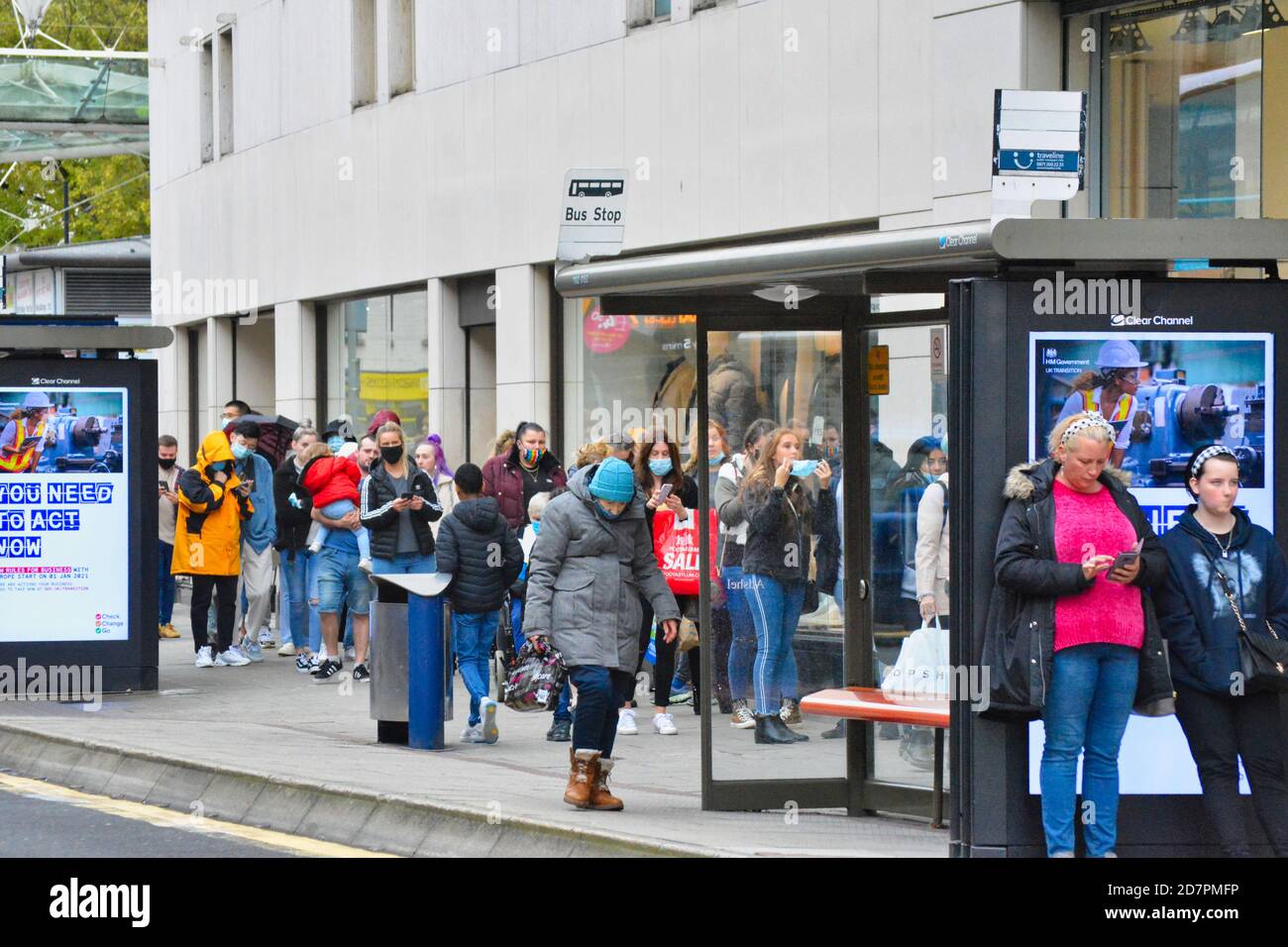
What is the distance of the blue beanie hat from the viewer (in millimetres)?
9555

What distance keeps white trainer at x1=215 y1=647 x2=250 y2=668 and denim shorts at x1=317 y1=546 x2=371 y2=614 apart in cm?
138

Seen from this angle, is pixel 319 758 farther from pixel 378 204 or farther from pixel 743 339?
pixel 378 204

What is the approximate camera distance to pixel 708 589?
9492 millimetres

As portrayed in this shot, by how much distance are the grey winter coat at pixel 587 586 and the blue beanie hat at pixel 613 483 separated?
0.06 metres

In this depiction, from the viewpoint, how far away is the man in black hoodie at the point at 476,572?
39.4 ft

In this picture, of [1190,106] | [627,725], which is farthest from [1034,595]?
[1190,106]

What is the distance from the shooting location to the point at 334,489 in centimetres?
1584

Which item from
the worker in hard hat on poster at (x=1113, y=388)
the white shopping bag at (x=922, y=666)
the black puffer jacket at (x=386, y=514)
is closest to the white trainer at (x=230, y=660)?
the black puffer jacket at (x=386, y=514)

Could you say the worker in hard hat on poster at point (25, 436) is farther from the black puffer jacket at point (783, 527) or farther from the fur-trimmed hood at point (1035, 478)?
the fur-trimmed hood at point (1035, 478)

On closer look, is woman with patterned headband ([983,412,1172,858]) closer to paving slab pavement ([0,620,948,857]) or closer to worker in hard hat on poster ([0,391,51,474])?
paving slab pavement ([0,620,948,857])

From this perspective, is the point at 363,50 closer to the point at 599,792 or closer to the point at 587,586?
the point at 587,586

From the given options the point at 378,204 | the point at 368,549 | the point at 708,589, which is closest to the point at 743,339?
the point at 708,589

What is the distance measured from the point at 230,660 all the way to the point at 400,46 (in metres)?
8.28
